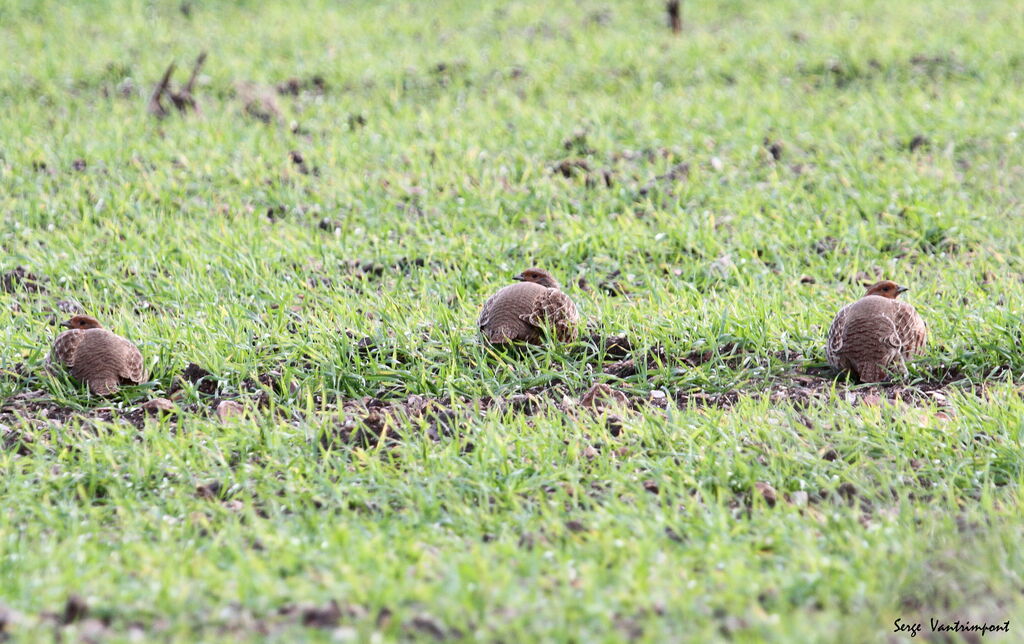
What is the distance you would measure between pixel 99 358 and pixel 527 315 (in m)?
1.88

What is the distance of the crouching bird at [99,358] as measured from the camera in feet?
15.4

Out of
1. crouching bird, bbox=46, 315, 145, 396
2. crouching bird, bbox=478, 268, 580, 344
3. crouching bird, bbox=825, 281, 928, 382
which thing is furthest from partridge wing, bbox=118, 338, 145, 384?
crouching bird, bbox=825, 281, 928, 382

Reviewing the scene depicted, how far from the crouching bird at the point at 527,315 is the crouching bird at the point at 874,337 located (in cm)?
121

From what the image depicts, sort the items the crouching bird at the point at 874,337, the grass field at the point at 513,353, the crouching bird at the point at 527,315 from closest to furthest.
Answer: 1. the grass field at the point at 513,353
2. the crouching bird at the point at 874,337
3. the crouching bird at the point at 527,315

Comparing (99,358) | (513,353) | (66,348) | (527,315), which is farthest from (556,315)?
(66,348)

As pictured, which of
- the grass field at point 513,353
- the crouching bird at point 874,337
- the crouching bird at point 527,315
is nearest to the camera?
the grass field at point 513,353

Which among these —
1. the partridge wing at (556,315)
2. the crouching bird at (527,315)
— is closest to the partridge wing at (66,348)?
the crouching bird at (527,315)

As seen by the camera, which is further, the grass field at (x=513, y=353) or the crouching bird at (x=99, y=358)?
the crouching bird at (x=99, y=358)

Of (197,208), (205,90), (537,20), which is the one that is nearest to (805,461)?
(197,208)

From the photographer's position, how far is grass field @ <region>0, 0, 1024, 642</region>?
3.19 meters

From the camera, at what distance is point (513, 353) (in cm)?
508

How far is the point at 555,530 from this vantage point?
3549 millimetres

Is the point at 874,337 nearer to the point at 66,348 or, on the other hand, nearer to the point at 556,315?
the point at 556,315

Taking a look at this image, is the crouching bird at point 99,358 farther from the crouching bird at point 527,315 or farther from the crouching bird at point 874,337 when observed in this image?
the crouching bird at point 874,337
